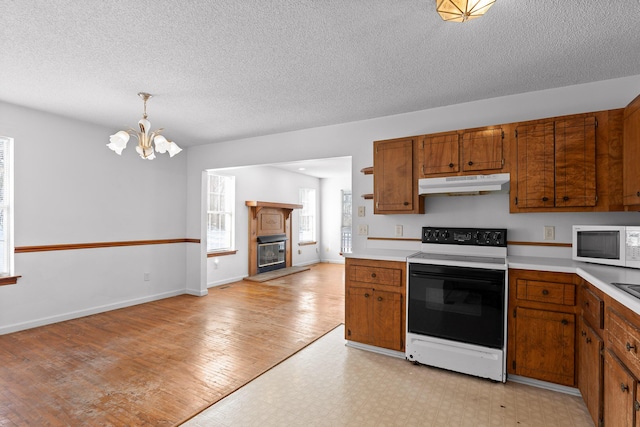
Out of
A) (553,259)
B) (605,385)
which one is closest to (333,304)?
(553,259)

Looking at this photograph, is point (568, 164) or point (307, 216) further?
point (307, 216)

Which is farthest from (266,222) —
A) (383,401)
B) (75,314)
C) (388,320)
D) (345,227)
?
(383,401)

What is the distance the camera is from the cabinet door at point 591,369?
69.8 inches

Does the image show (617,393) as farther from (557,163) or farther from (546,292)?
(557,163)

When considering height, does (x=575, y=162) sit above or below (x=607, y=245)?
above

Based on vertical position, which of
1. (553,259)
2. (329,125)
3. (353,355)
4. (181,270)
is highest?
(329,125)

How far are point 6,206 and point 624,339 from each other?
528 cm

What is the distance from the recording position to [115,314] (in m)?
4.16

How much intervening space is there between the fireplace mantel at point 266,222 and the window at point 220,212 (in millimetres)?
436

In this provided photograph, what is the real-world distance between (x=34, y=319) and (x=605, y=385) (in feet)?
17.0

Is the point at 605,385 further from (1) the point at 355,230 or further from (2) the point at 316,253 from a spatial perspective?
(2) the point at 316,253

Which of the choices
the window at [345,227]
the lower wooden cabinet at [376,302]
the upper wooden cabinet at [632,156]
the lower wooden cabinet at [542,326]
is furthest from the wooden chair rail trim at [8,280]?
the window at [345,227]

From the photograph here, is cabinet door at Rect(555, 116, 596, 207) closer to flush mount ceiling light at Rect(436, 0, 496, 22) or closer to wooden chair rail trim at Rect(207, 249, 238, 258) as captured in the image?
flush mount ceiling light at Rect(436, 0, 496, 22)

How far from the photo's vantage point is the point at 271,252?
731 centimetres
